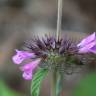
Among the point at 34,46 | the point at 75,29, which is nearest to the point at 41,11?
the point at 75,29

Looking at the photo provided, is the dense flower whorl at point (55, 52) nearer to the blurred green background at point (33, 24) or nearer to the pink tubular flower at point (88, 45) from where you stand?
the pink tubular flower at point (88, 45)

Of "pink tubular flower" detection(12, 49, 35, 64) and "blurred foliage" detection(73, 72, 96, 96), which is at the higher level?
"pink tubular flower" detection(12, 49, 35, 64)

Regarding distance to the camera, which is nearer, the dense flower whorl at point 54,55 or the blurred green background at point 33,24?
the dense flower whorl at point 54,55

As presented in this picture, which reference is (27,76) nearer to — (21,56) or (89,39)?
(21,56)

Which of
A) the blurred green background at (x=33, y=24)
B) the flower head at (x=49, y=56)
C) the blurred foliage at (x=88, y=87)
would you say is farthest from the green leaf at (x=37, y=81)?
the blurred green background at (x=33, y=24)

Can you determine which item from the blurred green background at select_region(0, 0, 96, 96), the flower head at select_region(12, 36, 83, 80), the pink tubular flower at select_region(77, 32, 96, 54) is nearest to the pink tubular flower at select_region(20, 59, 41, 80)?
the flower head at select_region(12, 36, 83, 80)

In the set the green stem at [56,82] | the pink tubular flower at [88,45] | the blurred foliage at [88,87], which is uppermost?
the pink tubular flower at [88,45]

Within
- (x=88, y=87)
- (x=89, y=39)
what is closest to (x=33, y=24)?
(x=88, y=87)

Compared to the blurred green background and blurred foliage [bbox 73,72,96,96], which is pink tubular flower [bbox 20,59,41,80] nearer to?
blurred foliage [bbox 73,72,96,96]

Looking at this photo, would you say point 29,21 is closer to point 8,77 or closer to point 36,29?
point 36,29

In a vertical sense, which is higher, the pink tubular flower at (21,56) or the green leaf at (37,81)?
the pink tubular flower at (21,56)
